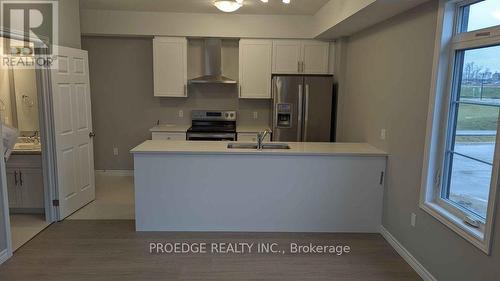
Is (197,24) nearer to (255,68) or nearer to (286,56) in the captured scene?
(255,68)

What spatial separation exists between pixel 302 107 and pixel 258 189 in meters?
1.91

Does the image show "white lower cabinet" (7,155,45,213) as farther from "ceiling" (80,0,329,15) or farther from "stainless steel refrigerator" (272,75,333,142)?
"stainless steel refrigerator" (272,75,333,142)

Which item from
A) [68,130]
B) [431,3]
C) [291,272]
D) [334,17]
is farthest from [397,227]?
[68,130]

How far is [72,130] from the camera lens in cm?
415

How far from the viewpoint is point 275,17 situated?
210 inches

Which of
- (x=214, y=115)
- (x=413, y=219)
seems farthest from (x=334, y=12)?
(x=214, y=115)

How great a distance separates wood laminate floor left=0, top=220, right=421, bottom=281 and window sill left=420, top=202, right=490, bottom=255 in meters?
0.59

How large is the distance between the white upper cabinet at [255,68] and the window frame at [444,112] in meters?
3.00

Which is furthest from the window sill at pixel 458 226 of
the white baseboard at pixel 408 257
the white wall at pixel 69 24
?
the white wall at pixel 69 24

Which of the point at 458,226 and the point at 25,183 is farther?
the point at 25,183

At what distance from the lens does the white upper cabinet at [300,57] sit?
5438 millimetres

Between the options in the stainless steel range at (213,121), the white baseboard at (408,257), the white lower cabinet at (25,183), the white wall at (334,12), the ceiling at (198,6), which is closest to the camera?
the white baseboard at (408,257)

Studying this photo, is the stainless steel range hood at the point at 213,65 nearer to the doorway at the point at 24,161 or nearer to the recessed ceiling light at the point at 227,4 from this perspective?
the recessed ceiling light at the point at 227,4

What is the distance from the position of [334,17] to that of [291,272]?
2855 mm
